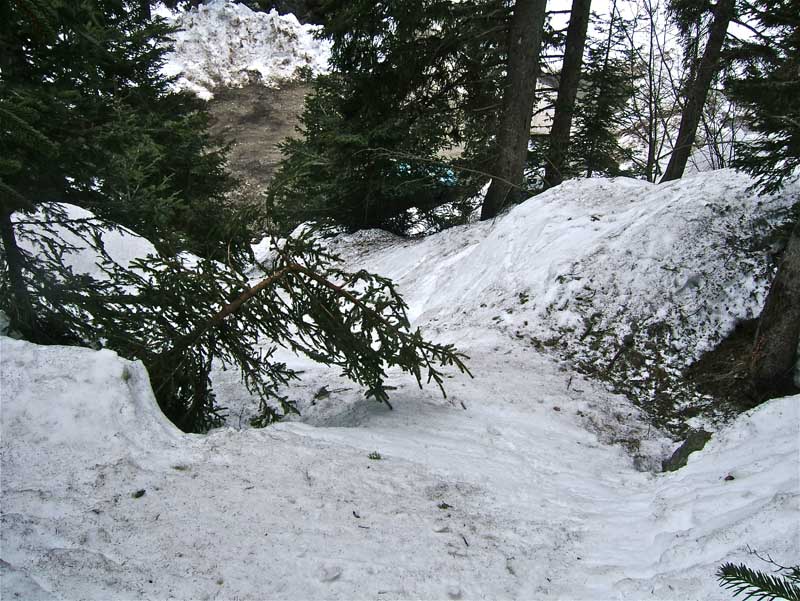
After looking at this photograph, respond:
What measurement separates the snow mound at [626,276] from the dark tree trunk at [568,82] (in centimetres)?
305

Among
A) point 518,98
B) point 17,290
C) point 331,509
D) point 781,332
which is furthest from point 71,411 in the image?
point 518,98

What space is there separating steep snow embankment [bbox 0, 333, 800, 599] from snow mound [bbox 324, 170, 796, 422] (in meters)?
2.30

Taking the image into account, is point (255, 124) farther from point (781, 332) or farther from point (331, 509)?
point (331, 509)

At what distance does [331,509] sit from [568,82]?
11.7 meters

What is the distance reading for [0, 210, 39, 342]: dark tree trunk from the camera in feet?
15.2

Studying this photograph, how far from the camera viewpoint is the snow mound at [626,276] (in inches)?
235

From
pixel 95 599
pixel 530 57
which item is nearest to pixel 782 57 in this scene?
pixel 530 57

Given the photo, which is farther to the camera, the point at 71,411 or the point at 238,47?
the point at 238,47

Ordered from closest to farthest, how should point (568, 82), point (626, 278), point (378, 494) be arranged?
point (378, 494), point (626, 278), point (568, 82)

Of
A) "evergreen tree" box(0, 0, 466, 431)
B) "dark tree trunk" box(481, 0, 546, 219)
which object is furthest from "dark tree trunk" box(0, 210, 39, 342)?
"dark tree trunk" box(481, 0, 546, 219)

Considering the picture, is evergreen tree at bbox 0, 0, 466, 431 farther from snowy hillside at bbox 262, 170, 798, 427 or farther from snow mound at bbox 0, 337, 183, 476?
snowy hillside at bbox 262, 170, 798, 427

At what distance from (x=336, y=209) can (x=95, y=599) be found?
11.6m

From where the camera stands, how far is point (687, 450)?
158 inches

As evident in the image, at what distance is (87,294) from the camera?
4.91 meters
